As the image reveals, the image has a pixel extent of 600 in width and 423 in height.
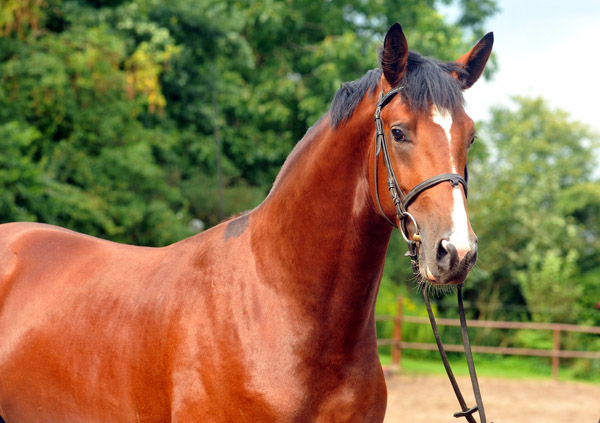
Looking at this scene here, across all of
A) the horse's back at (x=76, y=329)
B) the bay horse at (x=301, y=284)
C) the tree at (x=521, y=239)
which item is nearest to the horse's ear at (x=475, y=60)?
the bay horse at (x=301, y=284)

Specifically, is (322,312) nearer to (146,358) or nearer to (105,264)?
(146,358)

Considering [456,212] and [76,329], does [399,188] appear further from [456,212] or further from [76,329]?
[76,329]

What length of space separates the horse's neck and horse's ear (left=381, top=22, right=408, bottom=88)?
173 millimetres

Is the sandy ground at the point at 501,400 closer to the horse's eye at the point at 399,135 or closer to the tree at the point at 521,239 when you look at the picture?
the tree at the point at 521,239

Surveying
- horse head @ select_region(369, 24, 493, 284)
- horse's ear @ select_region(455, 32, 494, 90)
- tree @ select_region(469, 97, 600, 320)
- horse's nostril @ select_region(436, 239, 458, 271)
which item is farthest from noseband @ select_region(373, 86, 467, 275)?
tree @ select_region(469, 97, 600, 320)

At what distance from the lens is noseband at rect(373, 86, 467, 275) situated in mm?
2123

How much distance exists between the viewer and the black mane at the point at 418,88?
2.22 m

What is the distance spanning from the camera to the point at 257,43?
17.5 m

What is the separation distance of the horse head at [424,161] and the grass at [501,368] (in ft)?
40.5

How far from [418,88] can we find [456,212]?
0.48 metres

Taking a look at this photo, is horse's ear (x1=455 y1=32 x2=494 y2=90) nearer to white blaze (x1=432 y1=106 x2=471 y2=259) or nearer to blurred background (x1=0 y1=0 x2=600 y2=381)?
white blaze (x1=432 y1=106 x2=471 y2=259)

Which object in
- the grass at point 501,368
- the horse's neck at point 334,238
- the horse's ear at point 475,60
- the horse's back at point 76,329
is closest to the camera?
the horse's neck at point 334,238

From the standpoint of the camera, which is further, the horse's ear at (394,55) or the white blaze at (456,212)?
the horse's ear at (394,55)

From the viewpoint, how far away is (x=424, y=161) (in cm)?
218
